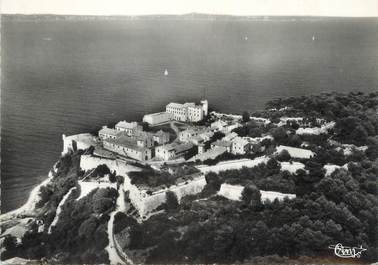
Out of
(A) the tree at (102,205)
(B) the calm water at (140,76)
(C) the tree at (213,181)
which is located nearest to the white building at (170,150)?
(C) the tree at (213,181)

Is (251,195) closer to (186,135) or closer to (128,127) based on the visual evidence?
(186,135)

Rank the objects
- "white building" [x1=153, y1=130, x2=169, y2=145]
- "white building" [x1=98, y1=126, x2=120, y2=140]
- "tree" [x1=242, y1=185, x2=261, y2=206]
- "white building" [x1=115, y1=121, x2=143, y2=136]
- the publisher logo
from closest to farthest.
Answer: the publisher logo < "tree" [x1=242, y1=185, x2=261, y2=206] < "white building" [x1=153, y1=130, x2=169, y2=145] < "white building" [x1=98, y1=126, x2=120, y2=140] < "white building" [x1=115, y1=121, x2=143, y2=136]

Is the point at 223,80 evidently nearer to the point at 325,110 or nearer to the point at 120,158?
the point at 325,110

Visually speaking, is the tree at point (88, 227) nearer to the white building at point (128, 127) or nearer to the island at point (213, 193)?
the island at point (213, 193)

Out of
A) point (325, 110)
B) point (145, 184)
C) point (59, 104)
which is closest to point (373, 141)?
point (325, 110)

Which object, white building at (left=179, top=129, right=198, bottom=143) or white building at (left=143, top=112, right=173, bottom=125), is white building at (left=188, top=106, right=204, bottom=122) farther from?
white building at (left=179, top=129, right=198, bottom=143)

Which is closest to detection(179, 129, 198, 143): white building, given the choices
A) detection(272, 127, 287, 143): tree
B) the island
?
the island
